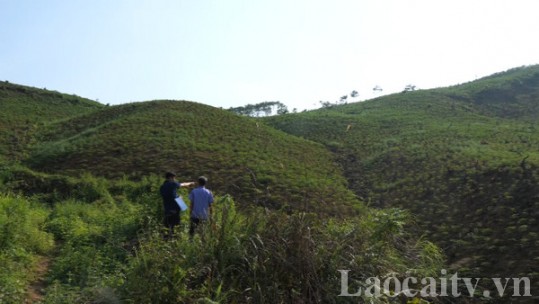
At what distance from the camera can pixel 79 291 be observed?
289 inches

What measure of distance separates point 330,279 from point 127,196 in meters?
14.0

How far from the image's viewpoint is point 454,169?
20.8m

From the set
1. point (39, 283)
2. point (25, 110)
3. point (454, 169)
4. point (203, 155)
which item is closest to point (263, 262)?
point (39, 283)

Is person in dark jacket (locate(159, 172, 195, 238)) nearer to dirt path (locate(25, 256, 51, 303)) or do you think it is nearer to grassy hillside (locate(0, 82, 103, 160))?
dirt path (locate(25, 256, 51, 303))

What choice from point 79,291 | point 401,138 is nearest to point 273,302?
point 79,291

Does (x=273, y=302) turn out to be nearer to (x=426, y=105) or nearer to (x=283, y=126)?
(x=283, y=126)

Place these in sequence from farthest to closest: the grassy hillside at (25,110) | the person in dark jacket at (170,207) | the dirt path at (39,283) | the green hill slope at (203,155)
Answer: the grassy hillside at (25,110), the green hill slope at (203,155), the person in dark jacket at (170,207), the dirt path at (39,283)

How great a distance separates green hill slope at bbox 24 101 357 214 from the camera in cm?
2067

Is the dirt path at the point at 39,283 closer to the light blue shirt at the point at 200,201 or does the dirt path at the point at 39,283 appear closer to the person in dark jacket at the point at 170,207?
the person in dark jacket at the point at 170,207

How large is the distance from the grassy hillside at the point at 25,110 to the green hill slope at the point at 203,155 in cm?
127

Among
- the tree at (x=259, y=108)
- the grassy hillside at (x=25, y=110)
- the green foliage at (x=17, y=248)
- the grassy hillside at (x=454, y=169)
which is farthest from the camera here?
the tree at (x=259, y=108)

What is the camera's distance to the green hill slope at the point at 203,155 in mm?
20672

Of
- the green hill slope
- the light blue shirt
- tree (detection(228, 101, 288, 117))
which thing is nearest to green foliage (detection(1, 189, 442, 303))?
the light blue shirt

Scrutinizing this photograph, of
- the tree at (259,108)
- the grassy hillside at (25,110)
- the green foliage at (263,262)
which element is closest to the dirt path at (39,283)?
the green foliage at (263,262)
